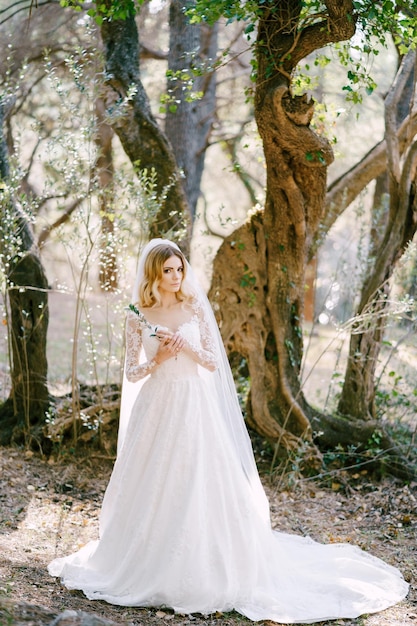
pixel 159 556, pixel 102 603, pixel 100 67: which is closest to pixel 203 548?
pixel 159 556

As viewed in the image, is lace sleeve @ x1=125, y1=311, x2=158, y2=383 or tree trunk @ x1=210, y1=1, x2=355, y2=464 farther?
tree trunk @ x1=210, y1=1, x2=355, y2=464

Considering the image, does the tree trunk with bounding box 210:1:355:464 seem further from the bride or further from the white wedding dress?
the white wedding dress

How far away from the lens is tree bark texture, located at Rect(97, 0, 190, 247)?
6.52 metres

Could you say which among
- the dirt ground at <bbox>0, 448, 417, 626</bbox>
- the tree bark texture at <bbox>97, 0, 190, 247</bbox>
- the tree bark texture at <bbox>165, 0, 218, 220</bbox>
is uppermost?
the tree bark texture at <bbox>165, 0, 218, 220</bbox>

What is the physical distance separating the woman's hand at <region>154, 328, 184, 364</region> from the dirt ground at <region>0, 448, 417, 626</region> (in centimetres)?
142

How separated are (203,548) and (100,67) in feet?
13.9

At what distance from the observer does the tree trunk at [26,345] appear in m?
6.62

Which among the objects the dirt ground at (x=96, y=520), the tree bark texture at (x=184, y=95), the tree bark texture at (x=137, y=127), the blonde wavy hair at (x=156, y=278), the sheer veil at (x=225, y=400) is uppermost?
the tree bark texture at (x=184, y=95)

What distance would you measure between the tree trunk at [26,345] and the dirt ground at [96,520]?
0.93 ft

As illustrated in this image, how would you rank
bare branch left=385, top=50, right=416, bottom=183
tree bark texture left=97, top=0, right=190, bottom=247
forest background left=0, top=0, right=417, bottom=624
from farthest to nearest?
tree bark texture left=97, top=0, right=190, bottom=247 < bare branch left=385, top=50, right=416, bottom=183 < forest background left=0, top=0, right=417, bottom=624

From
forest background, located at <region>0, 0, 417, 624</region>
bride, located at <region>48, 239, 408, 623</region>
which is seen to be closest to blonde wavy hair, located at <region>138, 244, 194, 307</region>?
bride, located at <region>48, 239, 408, 623</region>

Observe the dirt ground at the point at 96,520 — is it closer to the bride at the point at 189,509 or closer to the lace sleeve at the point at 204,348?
the bride at the point at 189,509

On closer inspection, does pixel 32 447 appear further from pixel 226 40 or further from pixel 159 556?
pixel 226 40

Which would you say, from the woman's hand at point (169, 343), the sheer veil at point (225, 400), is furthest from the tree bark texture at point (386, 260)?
the woman's hand at point (169, 343)
